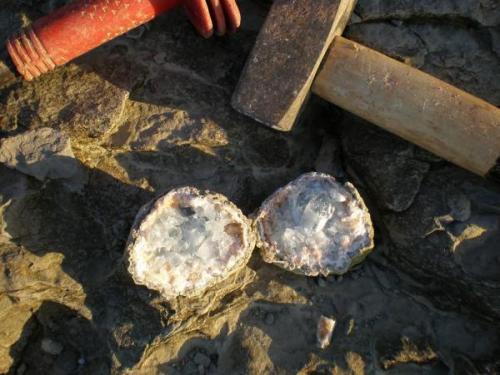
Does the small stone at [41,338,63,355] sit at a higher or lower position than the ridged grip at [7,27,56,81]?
lower

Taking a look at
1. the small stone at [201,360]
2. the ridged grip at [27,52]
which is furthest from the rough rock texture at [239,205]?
the ridged grip at [27,52]

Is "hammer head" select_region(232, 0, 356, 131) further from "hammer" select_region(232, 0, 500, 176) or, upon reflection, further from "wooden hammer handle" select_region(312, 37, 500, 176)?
"wooden hammer handle" select_region(312, 37, 500, 176)

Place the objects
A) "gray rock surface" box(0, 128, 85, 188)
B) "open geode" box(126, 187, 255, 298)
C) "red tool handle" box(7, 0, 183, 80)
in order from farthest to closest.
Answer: "gray rock surface" box(0, 128, 85, 188) → "red tool handle" box(7, 0, 183, 80) → "open geode" box(126, 187, 255, 298)

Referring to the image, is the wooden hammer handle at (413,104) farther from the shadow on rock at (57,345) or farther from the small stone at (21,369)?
the small stone at (21,369)

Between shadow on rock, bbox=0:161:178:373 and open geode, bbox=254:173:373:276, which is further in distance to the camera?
shadow on rock, bbox=0:161:178:373

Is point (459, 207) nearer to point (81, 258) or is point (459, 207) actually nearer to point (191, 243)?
point (191, 243)

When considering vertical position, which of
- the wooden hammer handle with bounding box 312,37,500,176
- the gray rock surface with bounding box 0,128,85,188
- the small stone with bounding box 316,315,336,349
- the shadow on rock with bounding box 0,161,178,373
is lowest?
the small stone with bounding box 316,315,336,349

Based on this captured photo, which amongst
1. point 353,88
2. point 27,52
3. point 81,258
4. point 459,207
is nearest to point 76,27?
point 27,52

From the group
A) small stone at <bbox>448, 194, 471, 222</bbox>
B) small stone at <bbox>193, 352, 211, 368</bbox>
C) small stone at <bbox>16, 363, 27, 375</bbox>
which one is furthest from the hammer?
small stone at <bbox>16, 363, 27, 375</bbox>
